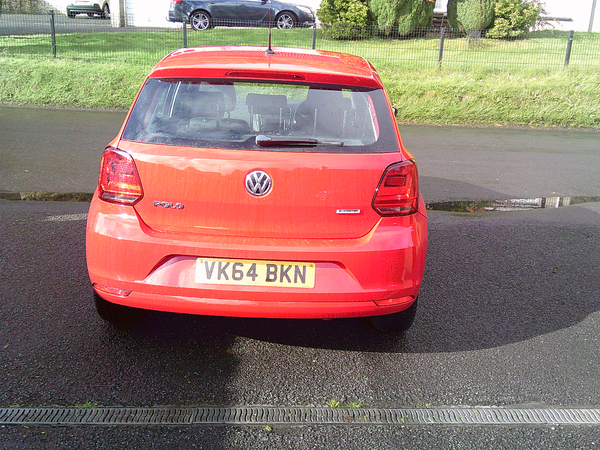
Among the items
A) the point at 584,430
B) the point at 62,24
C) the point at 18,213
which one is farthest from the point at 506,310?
the point at 62,24

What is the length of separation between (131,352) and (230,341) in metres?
0.56

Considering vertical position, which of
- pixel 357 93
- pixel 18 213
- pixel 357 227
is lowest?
pixel 18 213

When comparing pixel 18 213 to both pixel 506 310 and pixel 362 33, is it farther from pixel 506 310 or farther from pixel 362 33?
pixel 362 33

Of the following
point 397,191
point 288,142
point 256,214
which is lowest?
point 256,214

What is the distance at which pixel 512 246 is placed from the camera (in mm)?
5352

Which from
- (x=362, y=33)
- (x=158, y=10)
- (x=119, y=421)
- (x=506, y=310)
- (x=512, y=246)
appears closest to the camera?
(x=119, y=421)

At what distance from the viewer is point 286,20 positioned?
2198 centimetres

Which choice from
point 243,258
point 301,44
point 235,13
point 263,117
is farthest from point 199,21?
point 243,258

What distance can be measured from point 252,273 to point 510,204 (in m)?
4.76

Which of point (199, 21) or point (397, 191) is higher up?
point (199, 21)

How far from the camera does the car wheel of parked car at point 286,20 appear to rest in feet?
71.9

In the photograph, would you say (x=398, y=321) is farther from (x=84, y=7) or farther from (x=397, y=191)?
(x=84, y=7)

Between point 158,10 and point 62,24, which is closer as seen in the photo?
point 62,24

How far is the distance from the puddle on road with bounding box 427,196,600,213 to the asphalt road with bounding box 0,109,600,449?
1.25 m
